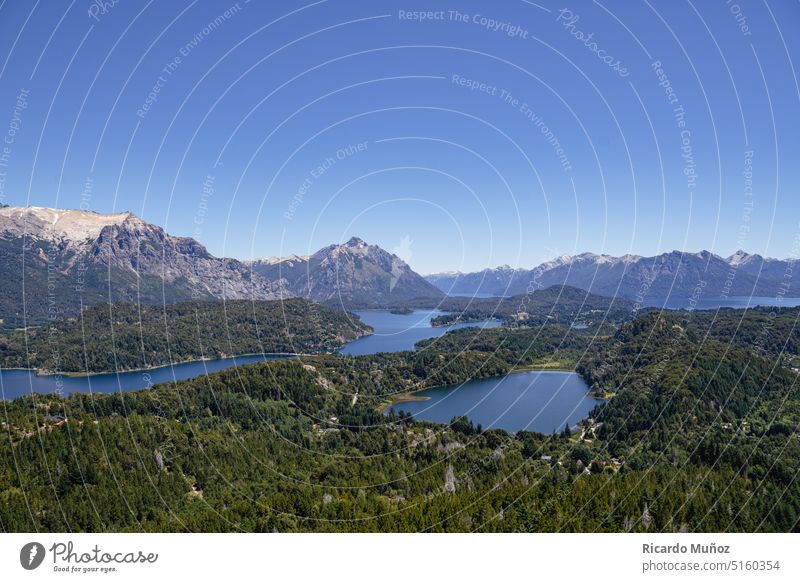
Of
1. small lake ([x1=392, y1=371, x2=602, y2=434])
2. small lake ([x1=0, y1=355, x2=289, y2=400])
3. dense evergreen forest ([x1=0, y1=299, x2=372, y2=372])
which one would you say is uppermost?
dense evergreen forest ([x1=0, y1=299, x2=372, y2=372])

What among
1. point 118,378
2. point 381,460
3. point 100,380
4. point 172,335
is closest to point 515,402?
point 381,460

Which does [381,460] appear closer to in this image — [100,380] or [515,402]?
[515,402]

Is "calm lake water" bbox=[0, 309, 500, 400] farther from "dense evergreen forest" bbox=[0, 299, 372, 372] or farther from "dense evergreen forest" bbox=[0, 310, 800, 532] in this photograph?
"dense evergreen forest" bbox=[0, 310, 800, 532]

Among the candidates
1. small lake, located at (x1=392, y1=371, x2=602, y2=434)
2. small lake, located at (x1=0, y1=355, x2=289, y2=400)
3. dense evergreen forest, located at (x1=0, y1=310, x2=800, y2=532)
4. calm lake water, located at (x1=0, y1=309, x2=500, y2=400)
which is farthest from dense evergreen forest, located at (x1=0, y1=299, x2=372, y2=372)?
small lake, located at (x1=392, y1=371, x2=602, y2=434)

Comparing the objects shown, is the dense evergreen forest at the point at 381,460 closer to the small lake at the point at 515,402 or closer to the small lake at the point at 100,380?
the small lake at the point at 515,402

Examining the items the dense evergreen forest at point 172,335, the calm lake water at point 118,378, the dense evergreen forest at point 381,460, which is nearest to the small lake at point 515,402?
the dense evergreen forest at point 381,460

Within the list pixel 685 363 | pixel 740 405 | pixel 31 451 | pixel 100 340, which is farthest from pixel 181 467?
pixel 100 340
